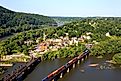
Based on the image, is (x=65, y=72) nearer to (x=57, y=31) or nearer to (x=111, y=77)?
(x=111, y=77)

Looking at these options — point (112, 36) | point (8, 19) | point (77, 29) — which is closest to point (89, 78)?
point (112, 36)

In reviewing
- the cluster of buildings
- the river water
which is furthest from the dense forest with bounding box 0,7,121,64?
the river water

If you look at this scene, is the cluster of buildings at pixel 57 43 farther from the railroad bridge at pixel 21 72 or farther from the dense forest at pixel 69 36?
the railroad bridge at pixel 21 72

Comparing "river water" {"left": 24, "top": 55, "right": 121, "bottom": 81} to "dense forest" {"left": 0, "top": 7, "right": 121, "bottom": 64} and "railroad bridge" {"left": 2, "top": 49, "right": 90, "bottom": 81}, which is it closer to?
"railroad bridge" {"left": 2, "top": 49, "right": 90, "bottom": 81}

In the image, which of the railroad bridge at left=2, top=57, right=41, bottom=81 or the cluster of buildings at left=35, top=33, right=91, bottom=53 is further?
the cluster of buildings at left=35, top=33, right=91, bottom=53

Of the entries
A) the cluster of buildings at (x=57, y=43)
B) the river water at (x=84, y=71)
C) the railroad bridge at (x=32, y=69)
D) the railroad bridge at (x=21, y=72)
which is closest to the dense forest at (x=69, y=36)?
the cluster of buildings at (x=57, y=43)

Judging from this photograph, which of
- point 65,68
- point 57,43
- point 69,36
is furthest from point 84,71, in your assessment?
point 69,36
